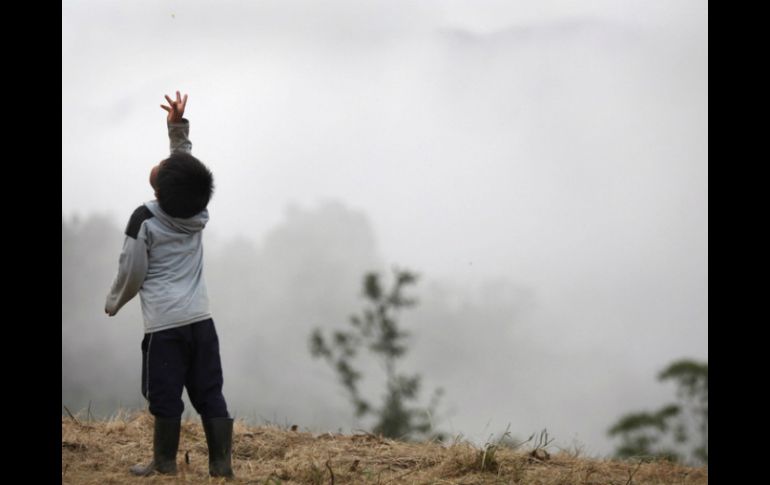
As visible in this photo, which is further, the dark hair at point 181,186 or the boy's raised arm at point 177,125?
the boy's raised arm at point 177,125

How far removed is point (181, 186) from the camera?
5.88 meters

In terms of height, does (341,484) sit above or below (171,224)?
below

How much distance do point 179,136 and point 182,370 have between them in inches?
63.0

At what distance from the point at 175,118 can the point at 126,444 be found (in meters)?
2.72

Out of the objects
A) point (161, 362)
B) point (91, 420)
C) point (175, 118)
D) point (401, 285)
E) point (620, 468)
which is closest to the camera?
point (161, 362)

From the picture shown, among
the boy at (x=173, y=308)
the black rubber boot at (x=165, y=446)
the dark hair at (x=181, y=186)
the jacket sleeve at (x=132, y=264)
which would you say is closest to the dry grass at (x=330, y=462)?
the black rubber boot at (x=165, y=446)

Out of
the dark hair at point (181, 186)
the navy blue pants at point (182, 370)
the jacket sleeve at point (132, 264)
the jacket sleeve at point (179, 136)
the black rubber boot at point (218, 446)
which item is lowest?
the black rubber boot at point (218, 446)

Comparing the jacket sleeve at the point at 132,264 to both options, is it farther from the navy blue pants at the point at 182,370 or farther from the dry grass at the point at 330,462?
the dry grass at the point at 330,462

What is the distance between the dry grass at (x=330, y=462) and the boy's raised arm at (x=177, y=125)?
2.07 m

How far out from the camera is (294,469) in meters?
6.13

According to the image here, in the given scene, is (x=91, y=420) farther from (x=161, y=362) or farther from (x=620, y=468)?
(x=620, y=468)

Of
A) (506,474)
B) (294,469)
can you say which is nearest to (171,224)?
(294,469)

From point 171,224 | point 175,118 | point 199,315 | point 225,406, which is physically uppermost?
point 175,118

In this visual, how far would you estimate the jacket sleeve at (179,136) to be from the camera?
6.21 meters
